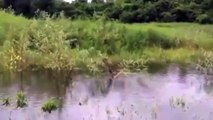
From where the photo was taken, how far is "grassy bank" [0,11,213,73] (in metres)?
14.5

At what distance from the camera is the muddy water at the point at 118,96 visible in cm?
1005

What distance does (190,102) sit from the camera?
11.5 m

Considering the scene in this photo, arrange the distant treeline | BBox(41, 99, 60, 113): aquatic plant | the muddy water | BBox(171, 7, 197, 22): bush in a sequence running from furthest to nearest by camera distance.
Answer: BBox(171, 7, 197, 22): bush < the distant treeline < BBox(41, 99, 60, 113): aquatic plant < the muddy water

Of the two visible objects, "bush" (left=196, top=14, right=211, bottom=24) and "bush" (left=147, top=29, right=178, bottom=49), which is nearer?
"bush" (left=147, top=29, right=178, bottom=49)

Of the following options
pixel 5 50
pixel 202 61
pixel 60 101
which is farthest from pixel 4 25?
pixel 60 101

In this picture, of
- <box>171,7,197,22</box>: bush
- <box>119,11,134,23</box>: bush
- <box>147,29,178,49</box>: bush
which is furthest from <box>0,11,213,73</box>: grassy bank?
<box>119,11,134,23</box>: bush

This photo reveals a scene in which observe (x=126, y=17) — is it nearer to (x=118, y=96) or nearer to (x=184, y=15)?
(x=184, y=15)

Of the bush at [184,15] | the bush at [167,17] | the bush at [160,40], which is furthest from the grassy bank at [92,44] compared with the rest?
the bush at [167,17]

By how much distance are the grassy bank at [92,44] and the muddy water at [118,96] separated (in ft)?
1.90

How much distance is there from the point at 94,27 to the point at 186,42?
422 centimetres

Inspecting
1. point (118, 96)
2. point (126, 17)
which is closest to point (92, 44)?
point (118, 96)

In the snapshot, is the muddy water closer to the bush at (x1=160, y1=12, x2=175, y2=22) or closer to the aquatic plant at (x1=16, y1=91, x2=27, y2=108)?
the aquatic plant at (x1=16, y1=91, x2=27, y2=108)

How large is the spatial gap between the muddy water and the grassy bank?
1.90 feet

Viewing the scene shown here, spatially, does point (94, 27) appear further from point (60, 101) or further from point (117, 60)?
point (60, 101)
